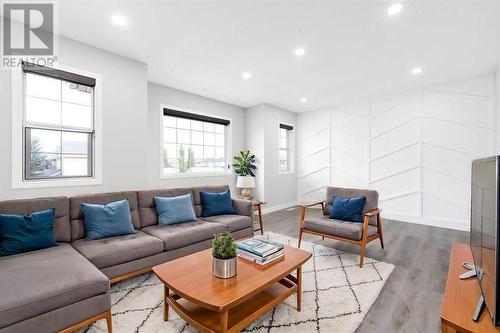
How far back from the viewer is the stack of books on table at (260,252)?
1949mm

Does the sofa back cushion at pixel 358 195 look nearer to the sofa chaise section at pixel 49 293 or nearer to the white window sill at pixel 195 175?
the white window sill at pixel 195 175

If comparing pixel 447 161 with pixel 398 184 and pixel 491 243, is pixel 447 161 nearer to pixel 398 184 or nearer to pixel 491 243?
pixel 398 184

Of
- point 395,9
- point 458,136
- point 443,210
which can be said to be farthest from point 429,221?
point 395,9

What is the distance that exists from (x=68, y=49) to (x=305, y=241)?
13.3ft

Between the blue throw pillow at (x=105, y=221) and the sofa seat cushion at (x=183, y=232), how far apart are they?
286 millimetres

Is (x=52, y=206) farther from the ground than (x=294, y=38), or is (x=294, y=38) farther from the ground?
(x=294, y=38)

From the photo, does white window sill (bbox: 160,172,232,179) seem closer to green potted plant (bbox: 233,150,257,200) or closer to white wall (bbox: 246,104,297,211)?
green potted plant (bbox: 233,150,257,200)

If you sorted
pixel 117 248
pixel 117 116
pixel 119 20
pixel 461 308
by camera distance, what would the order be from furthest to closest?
1. pixel 117 116
2. pixel 119 20
3. pixel 117 248
4. pixel 461 308

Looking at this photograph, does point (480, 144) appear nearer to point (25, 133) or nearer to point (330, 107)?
point (330, 107)

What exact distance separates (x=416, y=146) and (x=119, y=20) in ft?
17.8

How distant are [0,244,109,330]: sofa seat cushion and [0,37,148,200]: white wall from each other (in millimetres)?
1149

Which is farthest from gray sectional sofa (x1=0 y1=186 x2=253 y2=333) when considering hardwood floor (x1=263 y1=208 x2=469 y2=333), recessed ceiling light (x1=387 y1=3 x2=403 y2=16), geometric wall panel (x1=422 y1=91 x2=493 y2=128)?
geometric wall panel (x1=422 y1=91 x2=493 y2=128)

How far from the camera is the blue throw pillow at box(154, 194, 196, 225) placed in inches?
119

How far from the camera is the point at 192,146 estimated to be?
16.3ft
